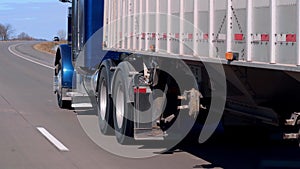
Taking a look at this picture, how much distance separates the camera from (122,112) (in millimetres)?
10836

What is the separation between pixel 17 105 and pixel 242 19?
1130 cm

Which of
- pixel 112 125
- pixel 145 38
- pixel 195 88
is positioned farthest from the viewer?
pixel 112 125

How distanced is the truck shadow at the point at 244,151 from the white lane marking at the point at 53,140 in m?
1.96

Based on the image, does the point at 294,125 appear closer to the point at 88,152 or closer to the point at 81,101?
the point at 88,152

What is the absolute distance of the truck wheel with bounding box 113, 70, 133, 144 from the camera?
10.5m

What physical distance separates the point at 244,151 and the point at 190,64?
7.64 feet

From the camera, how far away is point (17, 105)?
17.1 meters

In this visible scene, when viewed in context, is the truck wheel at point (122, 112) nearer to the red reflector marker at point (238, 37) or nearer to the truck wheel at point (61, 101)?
the red reflector marker at point (238, 37)

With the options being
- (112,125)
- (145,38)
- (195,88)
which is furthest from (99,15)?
(195,88)

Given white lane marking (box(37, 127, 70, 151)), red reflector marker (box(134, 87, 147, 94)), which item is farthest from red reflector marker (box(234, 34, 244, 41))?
white lane marking (box(37, 127, 70, 151))

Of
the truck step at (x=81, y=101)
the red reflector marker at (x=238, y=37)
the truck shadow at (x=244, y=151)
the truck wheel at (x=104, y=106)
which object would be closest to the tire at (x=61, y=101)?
the truck step at (x=81, y=101)

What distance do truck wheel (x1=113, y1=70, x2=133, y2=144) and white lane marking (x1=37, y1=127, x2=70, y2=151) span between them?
955 mm

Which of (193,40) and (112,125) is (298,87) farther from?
(112,125)

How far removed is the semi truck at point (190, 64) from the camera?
641 cm
